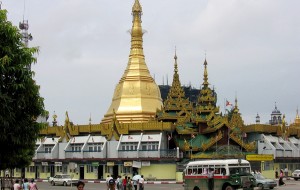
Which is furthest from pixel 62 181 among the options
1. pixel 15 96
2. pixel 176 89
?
pixel 15 96

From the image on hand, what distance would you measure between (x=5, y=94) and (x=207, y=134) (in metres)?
45.7

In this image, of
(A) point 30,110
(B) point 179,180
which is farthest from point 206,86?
(A) point 30,110

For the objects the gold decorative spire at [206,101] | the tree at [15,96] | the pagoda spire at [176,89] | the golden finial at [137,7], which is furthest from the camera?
the golden finial at [137,7]

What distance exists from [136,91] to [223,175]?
122 ft

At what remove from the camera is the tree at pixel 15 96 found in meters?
17.0

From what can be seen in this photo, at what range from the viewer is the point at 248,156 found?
2115 inches

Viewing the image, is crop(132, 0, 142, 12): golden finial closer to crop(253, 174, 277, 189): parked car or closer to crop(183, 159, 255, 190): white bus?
crop(253, 174, 277, 189): parked car

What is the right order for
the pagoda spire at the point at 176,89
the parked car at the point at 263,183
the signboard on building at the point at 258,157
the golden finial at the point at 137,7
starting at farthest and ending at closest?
the golden finial at the point at 137,7, the pagoda spire at the point at 176,89, the signboard on building at the point at 258,157, the parked car at the point at 263,183

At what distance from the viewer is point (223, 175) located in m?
33.2

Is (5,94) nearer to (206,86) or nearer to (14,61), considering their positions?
(14,61)

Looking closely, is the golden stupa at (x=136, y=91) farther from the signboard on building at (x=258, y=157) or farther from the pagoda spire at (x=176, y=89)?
the signboard on building at (x=258, y=157)

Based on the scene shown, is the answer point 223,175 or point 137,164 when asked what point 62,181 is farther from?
point 223,175

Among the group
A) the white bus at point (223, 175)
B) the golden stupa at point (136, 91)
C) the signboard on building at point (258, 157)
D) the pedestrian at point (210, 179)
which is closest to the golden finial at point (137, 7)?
the golden stupa at point (136, 91)

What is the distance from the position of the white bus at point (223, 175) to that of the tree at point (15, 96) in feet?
54.7
